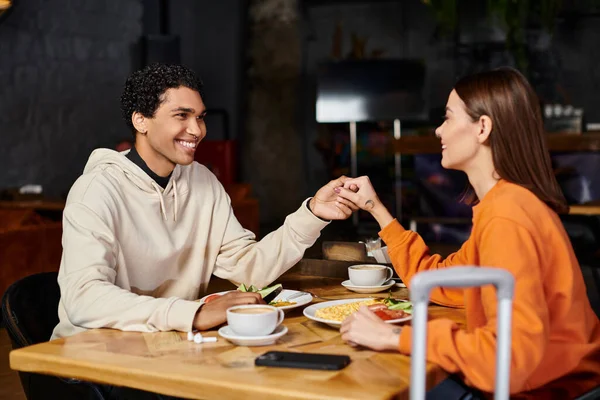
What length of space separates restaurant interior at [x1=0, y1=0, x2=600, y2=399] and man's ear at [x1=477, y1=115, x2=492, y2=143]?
2891 millimetres

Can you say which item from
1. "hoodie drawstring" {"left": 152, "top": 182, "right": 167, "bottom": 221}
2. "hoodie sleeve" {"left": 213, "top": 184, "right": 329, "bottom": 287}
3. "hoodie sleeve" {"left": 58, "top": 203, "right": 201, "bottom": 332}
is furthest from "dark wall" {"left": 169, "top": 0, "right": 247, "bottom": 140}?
"hoodie sleeve" {"left": 58, "top": 203, "right": 201, "bottom": 332}

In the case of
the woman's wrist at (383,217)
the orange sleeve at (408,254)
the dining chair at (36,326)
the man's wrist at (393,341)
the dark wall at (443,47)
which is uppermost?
the dark wall at (443,47)

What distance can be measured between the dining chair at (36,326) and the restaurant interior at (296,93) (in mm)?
2716

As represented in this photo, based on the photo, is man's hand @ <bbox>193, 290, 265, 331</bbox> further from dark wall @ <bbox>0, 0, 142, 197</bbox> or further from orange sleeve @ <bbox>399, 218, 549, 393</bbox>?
A: dark wall @ <bbox>0, 0, 142, 197</bbox>

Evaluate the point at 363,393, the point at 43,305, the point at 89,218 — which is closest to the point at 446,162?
the point at 363,393

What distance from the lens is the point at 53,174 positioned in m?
7.48

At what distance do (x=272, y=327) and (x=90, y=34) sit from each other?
6867 millimetres

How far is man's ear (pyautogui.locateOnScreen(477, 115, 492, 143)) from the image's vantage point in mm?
1699

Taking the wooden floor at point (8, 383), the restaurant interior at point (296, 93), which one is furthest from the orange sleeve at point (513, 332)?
the restaurant interior at point (296, 93)

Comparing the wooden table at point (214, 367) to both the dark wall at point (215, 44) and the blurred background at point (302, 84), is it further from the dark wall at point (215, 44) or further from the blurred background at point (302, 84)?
the dark wall at point (215, 44)

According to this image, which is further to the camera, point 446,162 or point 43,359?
point 446,162

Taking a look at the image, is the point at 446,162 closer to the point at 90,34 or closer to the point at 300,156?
the point at 90,34

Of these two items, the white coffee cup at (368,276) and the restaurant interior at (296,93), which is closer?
the white coffee cup at (368,276)

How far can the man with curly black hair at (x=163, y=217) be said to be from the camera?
6.52 ft
